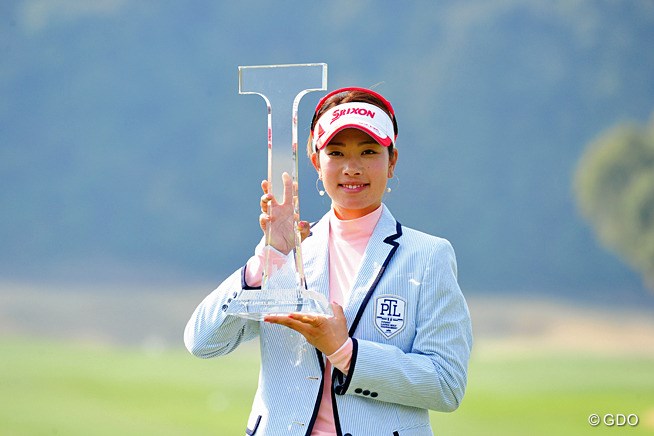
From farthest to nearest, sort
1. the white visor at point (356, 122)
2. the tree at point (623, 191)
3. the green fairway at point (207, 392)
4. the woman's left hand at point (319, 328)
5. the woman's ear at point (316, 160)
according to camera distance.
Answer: the tree at point (623, 191) < the green fairway at point (207, 392) < the woman's ear at point (316, 160) < the white visor at point (356, 122) < the woman's left hand at point (319, 328)

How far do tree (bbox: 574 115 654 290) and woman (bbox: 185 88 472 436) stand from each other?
138 inches

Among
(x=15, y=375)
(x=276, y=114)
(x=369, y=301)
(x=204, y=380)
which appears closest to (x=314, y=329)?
(x=369, y=301)

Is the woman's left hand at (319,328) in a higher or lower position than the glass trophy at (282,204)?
lower

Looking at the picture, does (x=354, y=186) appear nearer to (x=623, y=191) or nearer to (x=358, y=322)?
(x=358, y=322)

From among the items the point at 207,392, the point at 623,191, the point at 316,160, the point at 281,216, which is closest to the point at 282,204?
the point at 281,216

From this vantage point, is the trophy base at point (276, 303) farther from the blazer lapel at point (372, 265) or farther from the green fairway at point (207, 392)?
the green fairway at point (207, 392)

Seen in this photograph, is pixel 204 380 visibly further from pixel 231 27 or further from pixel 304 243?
pixel 304 243

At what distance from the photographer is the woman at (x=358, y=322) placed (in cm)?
156

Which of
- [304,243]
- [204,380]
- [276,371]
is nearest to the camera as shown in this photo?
[276,371]

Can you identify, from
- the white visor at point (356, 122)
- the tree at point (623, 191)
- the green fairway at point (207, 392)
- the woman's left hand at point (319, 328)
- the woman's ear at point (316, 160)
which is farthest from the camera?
the tree at point (623, 191)

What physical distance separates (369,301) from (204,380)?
309 centimetres

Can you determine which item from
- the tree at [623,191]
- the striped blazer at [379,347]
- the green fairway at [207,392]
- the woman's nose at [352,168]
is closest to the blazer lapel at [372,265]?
the striped blazer at [379,347]

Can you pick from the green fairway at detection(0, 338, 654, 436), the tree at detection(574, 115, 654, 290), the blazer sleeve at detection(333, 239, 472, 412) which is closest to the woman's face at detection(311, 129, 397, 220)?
the blazer sleeve at detection(333, 239, 472, 412)

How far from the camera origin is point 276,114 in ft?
5.66
